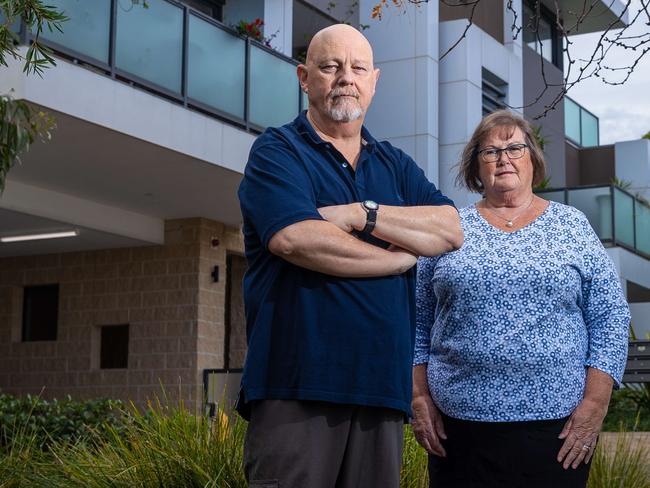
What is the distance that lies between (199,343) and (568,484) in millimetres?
11016

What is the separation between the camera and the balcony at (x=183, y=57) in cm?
1050

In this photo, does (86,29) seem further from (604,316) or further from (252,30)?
(604,316)

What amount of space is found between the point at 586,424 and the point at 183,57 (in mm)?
8677

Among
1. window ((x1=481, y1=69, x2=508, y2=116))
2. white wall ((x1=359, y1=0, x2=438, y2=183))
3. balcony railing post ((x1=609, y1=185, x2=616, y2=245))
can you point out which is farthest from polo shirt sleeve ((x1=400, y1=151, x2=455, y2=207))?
balcony railing post ((x1=609, y1=185, x2=616, y2=245))

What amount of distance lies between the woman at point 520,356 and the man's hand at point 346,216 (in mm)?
916

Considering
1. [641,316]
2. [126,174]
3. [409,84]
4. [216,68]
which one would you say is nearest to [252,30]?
[216,68]

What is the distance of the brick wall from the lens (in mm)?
14680

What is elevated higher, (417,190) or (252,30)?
(252,30)

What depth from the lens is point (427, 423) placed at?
3.88m

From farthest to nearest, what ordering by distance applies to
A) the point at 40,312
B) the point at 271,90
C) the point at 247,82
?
the point at 40,312, the point at 271,90, the point at 247,82

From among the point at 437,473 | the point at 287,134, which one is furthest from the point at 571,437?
the point at 287,134

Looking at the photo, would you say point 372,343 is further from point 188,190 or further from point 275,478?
point 188,190

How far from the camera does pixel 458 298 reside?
388 cm

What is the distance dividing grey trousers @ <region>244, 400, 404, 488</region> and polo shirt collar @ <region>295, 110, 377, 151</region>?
729 mm
